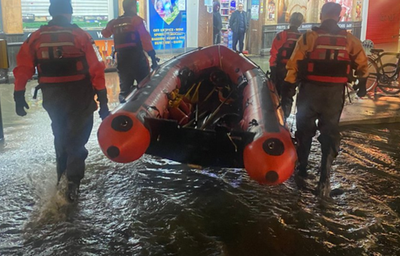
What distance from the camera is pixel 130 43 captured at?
574 cm

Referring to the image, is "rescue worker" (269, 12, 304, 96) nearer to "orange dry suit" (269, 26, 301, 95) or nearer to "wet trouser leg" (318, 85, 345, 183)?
"orange dry suit" (269, 26, 301, 95)

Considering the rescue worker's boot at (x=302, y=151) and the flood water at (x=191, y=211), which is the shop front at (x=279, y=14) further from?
the rescue worker's boot at (x=302, y=151)

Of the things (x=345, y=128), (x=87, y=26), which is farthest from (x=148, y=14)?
(x=345, y=128)

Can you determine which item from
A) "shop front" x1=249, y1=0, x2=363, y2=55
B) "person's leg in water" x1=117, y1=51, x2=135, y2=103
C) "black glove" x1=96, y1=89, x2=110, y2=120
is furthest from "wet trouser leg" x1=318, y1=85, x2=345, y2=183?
"shop front" x1=249, y1=0, x2=363, y2=55

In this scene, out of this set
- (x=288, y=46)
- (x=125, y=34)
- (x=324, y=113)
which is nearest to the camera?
(x=324, y=113)

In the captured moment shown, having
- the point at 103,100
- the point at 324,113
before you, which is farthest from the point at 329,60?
the point at 103,100

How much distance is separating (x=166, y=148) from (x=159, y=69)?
1.46 metres

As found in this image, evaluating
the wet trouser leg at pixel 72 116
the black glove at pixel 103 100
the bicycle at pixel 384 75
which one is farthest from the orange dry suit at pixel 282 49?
the bicycle at pixel 384 75

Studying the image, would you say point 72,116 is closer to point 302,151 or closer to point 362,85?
point 302,151

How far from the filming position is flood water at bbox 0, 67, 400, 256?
10.6 feet

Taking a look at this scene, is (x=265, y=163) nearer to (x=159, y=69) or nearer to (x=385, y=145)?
(x=159, y=69)

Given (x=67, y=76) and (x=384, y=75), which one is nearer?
(x=67, y=76)

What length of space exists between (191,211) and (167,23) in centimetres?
980

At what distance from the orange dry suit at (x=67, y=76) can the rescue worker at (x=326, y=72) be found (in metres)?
1.82
